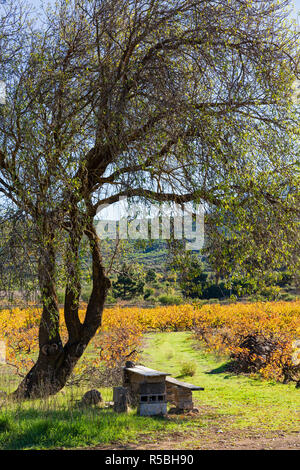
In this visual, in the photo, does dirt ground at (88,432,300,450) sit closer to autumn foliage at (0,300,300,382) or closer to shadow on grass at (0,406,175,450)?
shadow on grass at (0,406,175,450)

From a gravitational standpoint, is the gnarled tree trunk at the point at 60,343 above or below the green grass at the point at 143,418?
above

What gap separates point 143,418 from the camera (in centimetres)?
728

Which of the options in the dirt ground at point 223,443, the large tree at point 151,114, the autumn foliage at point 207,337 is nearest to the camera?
the dirt ground at point 223,443

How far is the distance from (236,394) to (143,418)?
10.2 feet

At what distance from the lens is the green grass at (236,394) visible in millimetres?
7605

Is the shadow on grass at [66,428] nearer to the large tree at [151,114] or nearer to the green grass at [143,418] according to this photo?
the green grass at [143,418]

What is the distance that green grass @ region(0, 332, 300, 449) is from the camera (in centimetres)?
605

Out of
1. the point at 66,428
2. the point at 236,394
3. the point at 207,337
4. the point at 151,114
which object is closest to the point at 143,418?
the point at 66,428

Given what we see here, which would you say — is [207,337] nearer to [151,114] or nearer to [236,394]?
[236,394]

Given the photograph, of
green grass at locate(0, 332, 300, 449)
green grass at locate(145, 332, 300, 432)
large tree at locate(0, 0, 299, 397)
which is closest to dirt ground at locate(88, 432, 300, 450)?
green grass at locate(0, 332, 300, 449)

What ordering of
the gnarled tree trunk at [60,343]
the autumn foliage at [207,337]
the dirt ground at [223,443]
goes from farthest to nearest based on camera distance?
the autumn foliage at [207,337] → the gnarled tree trunk at [60,343] → the dirt ground at [223,443]

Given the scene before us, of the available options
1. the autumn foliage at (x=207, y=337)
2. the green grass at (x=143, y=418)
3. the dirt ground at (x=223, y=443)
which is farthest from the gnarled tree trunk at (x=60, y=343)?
the dirt ground at (x=223, y=443)

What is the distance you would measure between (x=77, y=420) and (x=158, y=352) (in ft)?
30.6
